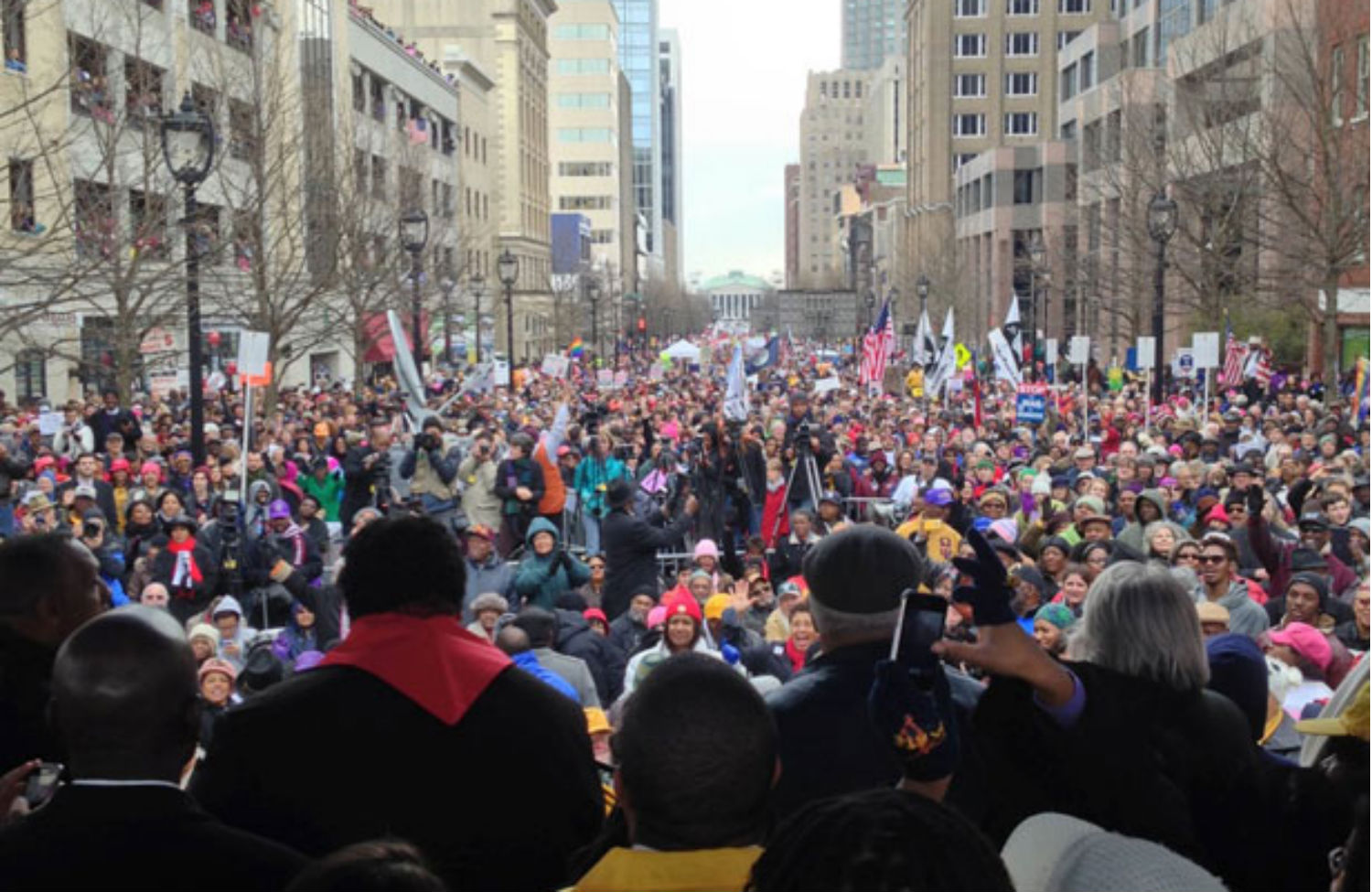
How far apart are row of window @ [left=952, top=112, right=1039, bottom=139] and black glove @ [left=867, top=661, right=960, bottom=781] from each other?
4555 inches

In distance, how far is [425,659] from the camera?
11.6 ft

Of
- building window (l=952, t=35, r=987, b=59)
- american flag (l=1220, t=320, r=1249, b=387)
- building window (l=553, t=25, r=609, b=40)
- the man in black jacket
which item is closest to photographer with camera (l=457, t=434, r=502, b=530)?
the man in black jacket

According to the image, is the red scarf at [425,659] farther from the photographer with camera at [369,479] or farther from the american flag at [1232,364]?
the american flag at [1232,364]

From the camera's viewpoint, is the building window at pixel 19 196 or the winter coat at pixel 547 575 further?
the building window at pixel 19 196

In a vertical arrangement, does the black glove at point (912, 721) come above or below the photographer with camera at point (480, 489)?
above

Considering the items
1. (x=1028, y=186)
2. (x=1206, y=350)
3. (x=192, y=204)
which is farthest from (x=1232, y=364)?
(x=1028, y=186)

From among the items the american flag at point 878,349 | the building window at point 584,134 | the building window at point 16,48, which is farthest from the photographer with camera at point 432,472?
the building window at point 584,134

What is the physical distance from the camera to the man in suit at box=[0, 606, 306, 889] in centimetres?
285

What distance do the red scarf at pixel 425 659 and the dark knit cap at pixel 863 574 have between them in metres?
0.77

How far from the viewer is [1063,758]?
319 centimetres

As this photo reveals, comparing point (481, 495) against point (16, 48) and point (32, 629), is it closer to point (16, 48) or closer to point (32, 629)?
point (32, 629)

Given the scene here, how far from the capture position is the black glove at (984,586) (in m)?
2.84

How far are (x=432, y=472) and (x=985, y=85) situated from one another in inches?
4087

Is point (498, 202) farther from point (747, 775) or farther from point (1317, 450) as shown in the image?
point (747, 775)
